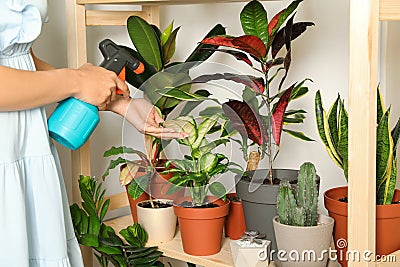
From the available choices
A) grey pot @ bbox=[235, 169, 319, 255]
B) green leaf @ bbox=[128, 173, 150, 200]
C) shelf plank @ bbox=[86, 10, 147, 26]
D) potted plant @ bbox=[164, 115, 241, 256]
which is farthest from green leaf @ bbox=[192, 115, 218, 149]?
shelf plank @ bbox=[86, 10, 147, 26]

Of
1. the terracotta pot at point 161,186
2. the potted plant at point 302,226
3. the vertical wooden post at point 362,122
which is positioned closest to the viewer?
the vertical wooden post at point 362,122

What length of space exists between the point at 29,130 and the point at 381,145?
2.37 feet

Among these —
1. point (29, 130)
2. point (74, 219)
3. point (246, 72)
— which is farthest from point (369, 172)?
point (246, 72)

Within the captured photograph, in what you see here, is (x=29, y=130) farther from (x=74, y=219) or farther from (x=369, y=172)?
(x=369, y=172)

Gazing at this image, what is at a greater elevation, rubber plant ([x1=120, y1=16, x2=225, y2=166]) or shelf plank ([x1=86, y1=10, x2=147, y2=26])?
shelf plank ([x1=86, y1=10, x2=147, y2=26])

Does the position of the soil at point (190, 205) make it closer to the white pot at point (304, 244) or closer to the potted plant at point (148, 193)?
the potted plant at point (148, 193)

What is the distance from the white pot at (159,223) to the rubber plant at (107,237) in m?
0.02

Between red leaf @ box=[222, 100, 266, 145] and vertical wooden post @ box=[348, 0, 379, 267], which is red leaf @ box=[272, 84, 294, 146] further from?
vertical wooden post @ box=[348, 0, 379, 267]

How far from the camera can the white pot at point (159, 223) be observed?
63.5 inches

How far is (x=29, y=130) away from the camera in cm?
129

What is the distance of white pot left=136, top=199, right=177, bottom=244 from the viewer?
5.29 ft

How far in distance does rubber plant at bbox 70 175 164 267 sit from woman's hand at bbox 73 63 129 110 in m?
0.34

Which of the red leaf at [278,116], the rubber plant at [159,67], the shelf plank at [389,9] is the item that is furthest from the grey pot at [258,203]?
the shelf plank at [389,9]

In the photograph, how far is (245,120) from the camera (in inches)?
55.3
